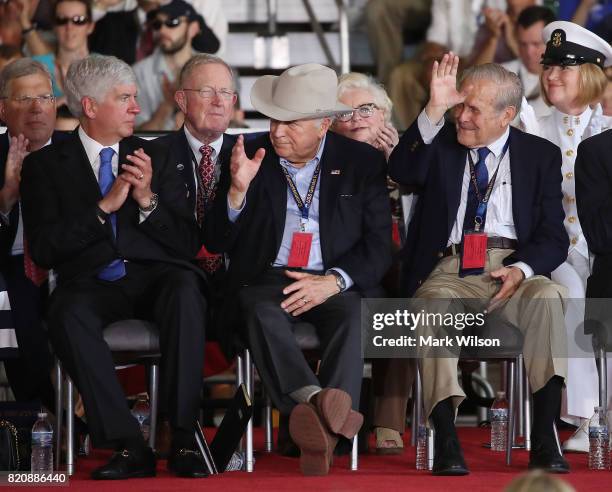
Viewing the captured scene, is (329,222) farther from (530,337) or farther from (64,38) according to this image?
(64,38)

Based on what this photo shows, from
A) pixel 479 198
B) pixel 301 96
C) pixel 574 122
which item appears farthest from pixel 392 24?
pixel 479 198

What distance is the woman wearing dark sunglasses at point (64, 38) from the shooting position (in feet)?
27.0

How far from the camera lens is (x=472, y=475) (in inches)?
180

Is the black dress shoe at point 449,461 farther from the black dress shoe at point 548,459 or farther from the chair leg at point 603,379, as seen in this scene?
the chair leg at point 603,379

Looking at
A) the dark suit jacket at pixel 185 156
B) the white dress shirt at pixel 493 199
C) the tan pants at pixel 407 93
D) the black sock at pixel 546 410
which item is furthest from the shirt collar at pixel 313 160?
the tan pants at pixel 407 93

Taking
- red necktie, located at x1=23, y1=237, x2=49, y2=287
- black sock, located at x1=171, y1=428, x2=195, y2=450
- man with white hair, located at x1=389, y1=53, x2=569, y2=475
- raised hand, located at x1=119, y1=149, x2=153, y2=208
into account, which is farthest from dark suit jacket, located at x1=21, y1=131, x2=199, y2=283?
man with white hair, located at x1=389, y1=53, x2=569, y2=475

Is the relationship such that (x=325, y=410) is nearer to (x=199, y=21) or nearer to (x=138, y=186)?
(x=138, y=186)

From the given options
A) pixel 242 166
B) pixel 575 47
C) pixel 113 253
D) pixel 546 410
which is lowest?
pixel 546 410

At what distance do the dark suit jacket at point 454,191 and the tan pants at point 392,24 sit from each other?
3.44m

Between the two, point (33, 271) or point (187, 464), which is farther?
point (33, 271)

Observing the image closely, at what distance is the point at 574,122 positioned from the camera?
19.1 ft

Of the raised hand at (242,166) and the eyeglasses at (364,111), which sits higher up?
the eyeglasses at (364,111)

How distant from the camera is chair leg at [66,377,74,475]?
15.6ft

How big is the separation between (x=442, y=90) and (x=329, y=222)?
70 cm
